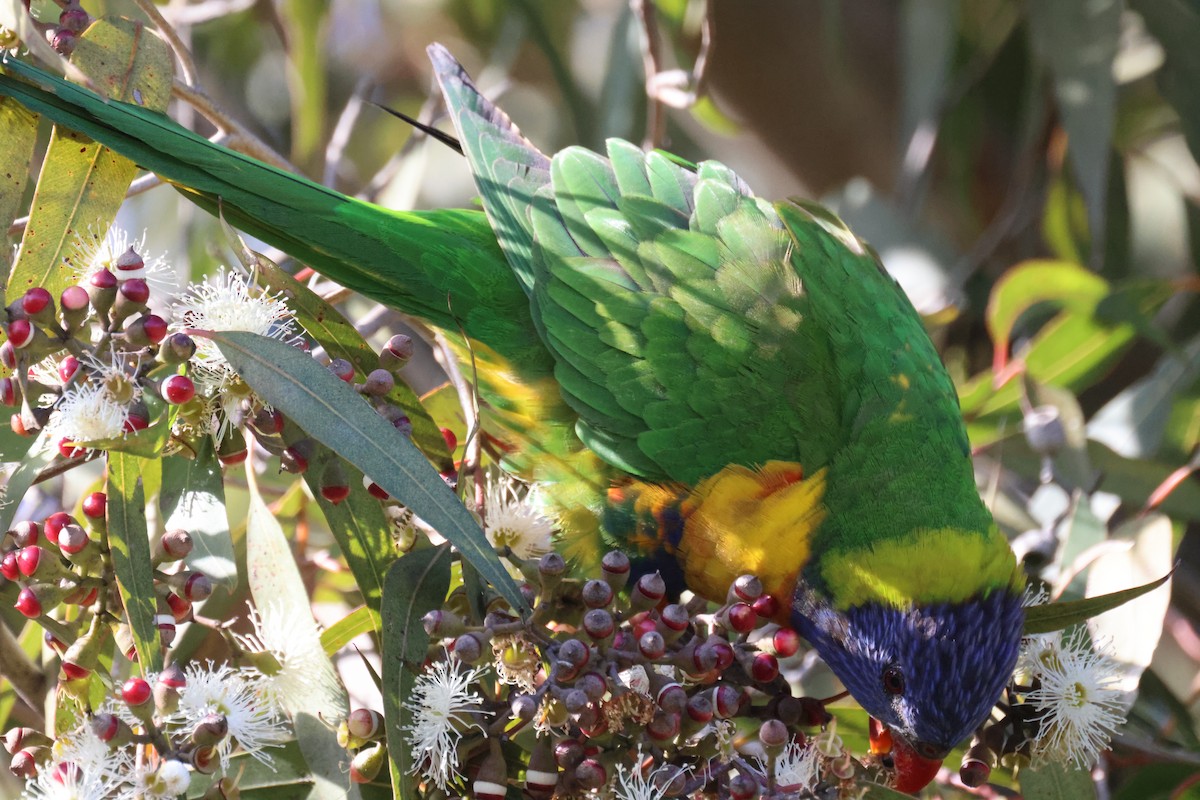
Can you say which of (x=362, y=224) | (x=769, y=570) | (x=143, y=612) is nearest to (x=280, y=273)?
(x=362, y=224)

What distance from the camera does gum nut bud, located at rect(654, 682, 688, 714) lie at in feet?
4.16

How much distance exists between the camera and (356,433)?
4.11ft

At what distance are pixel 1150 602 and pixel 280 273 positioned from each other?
139cm

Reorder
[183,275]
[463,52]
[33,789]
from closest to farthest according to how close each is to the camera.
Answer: [33,789]
[183,275]
[463,52]

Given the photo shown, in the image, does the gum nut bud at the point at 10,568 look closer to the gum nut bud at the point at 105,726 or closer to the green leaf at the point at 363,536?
the gum nut bud at the point at 105,726

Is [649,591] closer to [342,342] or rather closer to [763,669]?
[763,669]

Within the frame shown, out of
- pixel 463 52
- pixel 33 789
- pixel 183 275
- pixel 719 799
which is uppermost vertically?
pixel 463 52

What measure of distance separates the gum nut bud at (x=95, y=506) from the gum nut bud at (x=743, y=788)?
81 cm

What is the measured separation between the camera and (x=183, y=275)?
2.67 metres

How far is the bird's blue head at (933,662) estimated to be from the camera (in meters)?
1.59

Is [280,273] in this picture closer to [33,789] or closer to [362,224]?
[362,224]

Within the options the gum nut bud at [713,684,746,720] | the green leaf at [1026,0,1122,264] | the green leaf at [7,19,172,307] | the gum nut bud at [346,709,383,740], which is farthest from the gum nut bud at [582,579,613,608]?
the green leaf at [1026,0,1122,264]

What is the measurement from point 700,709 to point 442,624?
31 cm

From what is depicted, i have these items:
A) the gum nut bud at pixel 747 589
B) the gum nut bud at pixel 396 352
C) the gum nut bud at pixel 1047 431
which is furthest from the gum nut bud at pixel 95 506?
the gum nut bud at pixel 1047 431
